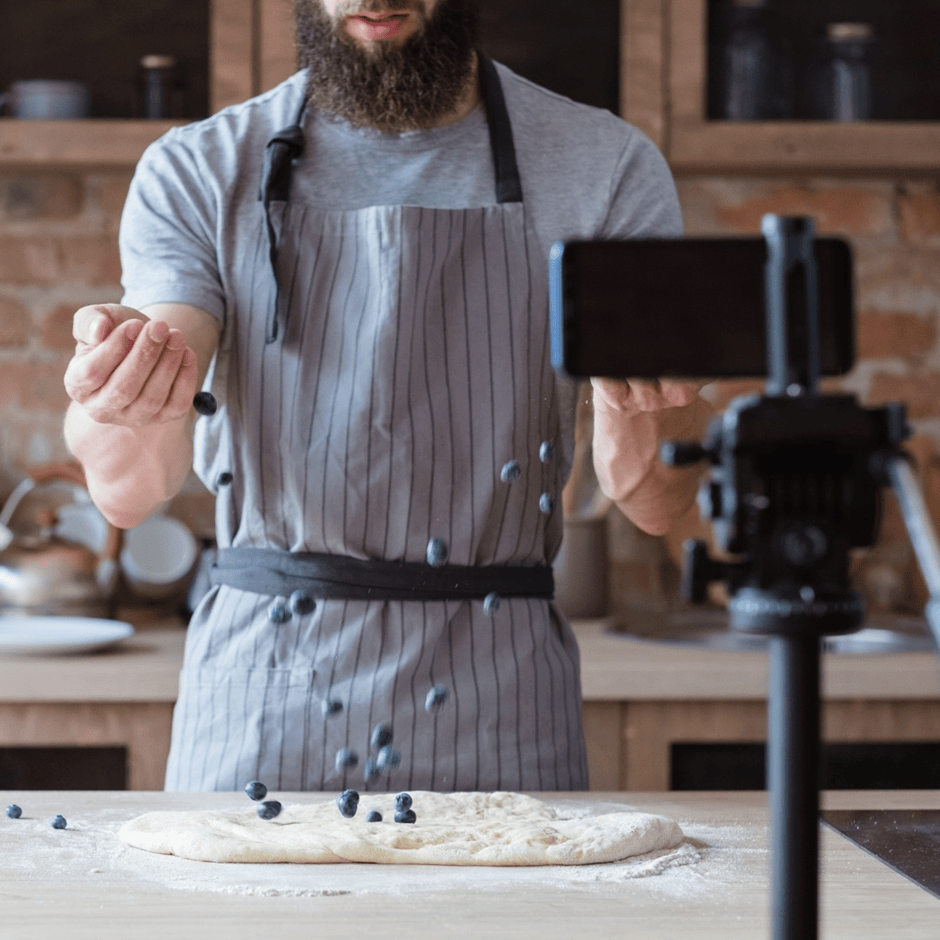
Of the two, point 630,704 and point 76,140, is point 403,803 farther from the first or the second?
point 76,140

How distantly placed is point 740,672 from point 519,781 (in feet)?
2.58

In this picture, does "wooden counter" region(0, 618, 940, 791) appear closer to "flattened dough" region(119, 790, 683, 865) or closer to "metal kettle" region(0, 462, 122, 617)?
"metal kettle" region(0, 462, 122, 617)

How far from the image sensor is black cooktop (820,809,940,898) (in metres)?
0.98

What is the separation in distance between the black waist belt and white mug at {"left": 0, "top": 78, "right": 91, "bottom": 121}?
1.30 meters

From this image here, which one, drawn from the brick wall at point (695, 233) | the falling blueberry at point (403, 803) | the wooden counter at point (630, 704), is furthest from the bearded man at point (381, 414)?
the brick wall at point (695, 233)

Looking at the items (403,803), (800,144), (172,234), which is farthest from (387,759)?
(800,144)

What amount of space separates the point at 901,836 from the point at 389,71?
0.93 meters

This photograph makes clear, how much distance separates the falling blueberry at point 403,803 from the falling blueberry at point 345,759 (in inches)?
5.9

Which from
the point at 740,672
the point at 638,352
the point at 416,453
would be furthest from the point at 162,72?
the point at 638,352

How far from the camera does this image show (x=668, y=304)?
1.91ft

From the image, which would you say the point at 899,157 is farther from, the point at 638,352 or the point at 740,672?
the point at 638,352

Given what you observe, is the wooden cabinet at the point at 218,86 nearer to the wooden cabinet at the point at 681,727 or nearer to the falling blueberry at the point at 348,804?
the wooden cabinet at the point at 681,727

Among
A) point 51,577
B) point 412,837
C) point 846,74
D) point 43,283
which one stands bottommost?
point 412,837

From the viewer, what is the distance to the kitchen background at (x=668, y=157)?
7.57 feet
